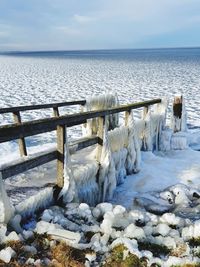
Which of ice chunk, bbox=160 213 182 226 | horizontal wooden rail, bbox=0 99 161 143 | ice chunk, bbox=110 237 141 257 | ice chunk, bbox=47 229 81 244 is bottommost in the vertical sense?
ice chunk, bbox=160 213 182 226

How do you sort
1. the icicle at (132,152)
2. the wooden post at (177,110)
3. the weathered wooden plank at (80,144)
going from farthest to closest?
the wooden post at (177,110)
the icicle at (132,152)
the weathered wooden plank at (80,144)

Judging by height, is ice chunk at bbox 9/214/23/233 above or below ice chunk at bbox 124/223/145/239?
above

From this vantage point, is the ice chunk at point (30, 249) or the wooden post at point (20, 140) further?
the wooden post at point (20, 140)

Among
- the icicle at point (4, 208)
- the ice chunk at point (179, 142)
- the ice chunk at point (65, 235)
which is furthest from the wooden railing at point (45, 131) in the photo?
the ice chunk at point (179, 142)

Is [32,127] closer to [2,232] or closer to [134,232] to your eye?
[2,232]

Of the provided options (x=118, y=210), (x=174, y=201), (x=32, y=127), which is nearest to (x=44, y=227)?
(x=118, y=210)

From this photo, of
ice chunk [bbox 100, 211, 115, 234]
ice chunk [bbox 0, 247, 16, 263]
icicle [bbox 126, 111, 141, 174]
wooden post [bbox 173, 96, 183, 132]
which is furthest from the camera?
wooden post [bbox 173, 96, 183, 132]

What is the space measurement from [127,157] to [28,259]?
4.99 meters

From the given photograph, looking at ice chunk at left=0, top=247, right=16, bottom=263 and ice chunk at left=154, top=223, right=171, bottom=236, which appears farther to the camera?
ice chunk at left=154, top=223, right=171, bottom=236

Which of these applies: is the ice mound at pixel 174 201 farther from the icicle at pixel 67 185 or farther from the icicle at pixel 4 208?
the icicle at pixel 4 208

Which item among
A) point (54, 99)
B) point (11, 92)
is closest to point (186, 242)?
point (54, 99)

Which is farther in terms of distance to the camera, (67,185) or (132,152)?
(132,152)

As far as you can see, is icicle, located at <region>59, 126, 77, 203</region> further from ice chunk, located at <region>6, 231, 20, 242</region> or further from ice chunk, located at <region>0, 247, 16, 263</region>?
ice chunk, located at <region>0, 247, 16, 263</region>

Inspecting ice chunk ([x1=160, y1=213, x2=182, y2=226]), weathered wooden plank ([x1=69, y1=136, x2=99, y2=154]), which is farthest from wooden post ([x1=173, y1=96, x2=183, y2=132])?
ice chunk ([x1=160, y1=213, x2=182, y2=226])
